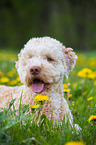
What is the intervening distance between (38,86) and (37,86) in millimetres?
13

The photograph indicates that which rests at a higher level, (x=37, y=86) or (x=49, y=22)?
(x=49, y=22)

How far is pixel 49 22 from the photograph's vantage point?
28906 millimetres

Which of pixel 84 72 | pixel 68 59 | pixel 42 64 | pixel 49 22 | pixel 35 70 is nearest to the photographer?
pixel 35 70

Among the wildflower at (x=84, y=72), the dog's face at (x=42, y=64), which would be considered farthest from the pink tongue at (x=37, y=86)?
the wildflower at (x=84, y=72)

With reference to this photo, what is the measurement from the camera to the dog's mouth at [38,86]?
2.57 metres

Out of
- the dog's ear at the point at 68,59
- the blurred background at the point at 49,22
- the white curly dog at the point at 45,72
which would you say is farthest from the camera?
the blurred background at the point at 49,22

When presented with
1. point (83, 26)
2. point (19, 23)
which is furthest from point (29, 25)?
point (83, 26)

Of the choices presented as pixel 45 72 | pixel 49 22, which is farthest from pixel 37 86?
pixel 49 22

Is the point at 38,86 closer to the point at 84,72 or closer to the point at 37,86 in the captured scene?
the point at 37,86

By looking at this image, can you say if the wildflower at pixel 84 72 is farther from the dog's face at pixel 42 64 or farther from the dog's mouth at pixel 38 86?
the dog's mouth at pixel 38 86

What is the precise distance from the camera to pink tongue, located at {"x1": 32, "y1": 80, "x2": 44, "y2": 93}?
2.57 meters

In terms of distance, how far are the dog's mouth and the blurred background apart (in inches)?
944

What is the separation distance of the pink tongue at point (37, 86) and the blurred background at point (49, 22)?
2401 centimetres

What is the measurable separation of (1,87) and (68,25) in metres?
26.8
